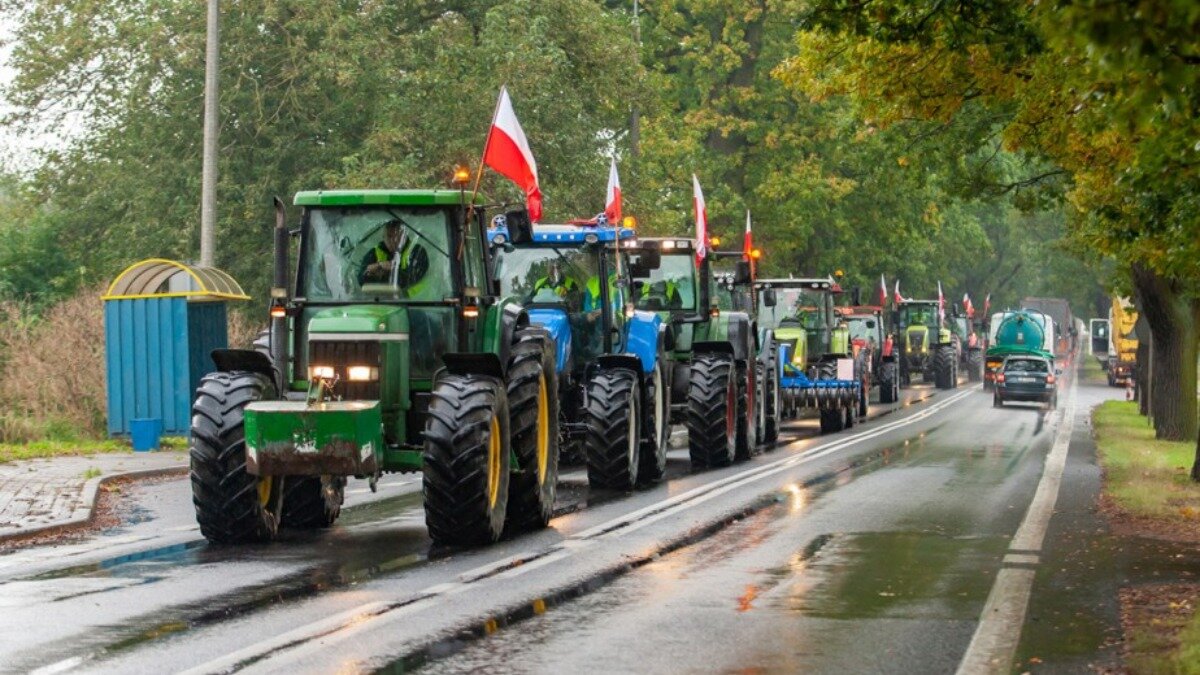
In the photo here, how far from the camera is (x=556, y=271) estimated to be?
20.8 metres

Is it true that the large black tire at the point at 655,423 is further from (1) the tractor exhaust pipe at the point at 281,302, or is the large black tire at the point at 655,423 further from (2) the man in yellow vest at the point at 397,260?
(1) the tractor exhaust pipe at the point at 281,302

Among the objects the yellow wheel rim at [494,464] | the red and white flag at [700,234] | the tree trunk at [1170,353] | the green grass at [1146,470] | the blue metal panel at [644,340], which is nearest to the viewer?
the yellow wheel rim at [494,464]

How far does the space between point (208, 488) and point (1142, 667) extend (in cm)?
738

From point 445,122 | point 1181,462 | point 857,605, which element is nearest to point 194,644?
point 857,605

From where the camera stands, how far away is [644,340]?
21484mm

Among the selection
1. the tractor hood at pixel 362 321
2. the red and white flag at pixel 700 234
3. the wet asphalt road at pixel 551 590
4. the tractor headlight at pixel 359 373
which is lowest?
the wet asphalt road at pixel 551 590

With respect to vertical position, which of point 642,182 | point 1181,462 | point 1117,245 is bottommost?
point 1181,462

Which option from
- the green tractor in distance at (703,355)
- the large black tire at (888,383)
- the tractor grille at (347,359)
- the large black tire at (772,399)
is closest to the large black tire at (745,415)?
the green tractor in distance at (703,355)

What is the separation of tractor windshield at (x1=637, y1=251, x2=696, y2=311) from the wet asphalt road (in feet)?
20.4

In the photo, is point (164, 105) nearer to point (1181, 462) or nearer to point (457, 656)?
point (1181, 462)

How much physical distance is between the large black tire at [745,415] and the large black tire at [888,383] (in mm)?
23855

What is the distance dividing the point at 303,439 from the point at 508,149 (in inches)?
232

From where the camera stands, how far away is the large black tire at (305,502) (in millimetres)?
15766

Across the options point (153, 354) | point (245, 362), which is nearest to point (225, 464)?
point (245, 362)
